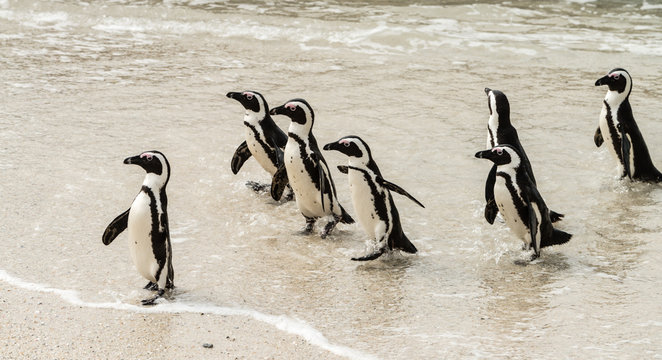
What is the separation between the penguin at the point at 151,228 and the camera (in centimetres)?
390

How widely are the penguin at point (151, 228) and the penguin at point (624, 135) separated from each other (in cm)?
323

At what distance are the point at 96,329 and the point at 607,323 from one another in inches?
87.3

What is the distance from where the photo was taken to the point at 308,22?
1216 centimetres

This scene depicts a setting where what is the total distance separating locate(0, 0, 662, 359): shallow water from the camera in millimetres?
3902

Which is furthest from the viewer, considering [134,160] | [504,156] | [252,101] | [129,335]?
[252,101]

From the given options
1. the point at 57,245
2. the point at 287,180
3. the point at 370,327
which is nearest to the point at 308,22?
the point at 287,180

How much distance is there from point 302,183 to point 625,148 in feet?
7.45

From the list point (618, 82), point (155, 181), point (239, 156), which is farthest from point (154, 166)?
point (618, 82)

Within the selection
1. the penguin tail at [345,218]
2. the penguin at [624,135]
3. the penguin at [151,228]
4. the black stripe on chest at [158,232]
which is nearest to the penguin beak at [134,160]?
the penguin at [151,228]

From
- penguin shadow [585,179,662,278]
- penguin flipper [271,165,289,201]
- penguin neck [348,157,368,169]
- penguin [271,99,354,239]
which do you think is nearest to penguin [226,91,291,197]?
penguin flipper [271,165,289,201]

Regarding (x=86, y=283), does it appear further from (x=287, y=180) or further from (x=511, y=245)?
(x=511, y=245)

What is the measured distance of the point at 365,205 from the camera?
15.0 feet

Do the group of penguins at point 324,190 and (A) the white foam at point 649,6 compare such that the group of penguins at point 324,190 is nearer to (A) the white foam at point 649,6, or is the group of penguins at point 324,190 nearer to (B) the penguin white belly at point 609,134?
(B) the penguin white belly at point 609,134

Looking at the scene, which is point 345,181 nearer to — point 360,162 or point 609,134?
point 360,162
